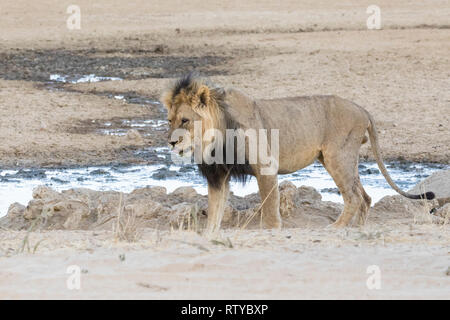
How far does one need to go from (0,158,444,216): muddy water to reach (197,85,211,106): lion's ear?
8.85 feet

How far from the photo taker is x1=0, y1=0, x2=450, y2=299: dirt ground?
4.57m

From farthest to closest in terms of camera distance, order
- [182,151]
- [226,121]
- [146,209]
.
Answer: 1. [146,209]
2. [226,121]
3. [182,151]

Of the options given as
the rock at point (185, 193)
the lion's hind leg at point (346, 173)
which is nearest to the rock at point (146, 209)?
the rock at point (185, 193)

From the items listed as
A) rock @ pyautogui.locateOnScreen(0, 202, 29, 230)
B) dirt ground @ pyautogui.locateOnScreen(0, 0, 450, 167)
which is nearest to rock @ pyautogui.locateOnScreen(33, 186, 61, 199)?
rock @ pyautogui.locateOnScreen(0, 202, 29, 230)

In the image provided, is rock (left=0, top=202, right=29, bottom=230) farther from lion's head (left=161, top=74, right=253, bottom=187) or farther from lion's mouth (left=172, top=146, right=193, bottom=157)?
lion's mouth (left=172, top=146, right=193, bottom=157)

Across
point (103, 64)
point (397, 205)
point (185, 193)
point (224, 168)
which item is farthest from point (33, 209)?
point (103, 64)

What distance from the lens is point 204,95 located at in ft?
21.4

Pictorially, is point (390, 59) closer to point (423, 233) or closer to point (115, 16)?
point (115, 16)

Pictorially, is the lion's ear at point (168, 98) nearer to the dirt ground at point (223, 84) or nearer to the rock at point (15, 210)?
the dirt ground at point (223, 84)

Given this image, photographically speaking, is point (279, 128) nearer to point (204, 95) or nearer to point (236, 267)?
point (204, 95)

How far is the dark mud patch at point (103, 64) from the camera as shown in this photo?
1606cm

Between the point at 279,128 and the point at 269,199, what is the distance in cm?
59

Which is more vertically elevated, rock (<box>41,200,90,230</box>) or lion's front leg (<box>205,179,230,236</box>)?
lion's front leg (<box>205,179,230,236</box>)
